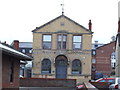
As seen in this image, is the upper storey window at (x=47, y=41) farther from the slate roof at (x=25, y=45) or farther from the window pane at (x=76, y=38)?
the slate roof at (x=25, y=45)

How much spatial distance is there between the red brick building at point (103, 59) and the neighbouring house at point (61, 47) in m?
29.5

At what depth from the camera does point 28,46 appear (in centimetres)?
7712

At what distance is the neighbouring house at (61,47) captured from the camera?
4466 centimetres

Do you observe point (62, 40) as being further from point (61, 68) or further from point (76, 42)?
point (61, 68)

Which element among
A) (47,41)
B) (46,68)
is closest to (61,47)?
(47,41)

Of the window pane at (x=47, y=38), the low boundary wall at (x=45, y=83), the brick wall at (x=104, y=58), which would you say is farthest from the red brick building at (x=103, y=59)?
the low boundary wall at (x=45, y=83)

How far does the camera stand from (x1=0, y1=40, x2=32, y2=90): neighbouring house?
1588 cm

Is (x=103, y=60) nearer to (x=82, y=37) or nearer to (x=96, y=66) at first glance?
(x=96, y=66)

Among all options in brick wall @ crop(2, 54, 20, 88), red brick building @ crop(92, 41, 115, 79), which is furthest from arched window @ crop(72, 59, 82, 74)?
red brick building @ crop(92, 41, 115, 79)

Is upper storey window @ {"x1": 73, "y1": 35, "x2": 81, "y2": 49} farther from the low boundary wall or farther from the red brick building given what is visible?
the red brick building

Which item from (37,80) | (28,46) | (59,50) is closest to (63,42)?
Answer: (59,50)

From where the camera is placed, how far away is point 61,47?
45219mm

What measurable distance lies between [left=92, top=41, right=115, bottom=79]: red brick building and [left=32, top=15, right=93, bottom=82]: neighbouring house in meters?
29.5

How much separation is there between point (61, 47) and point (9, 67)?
27038mm
